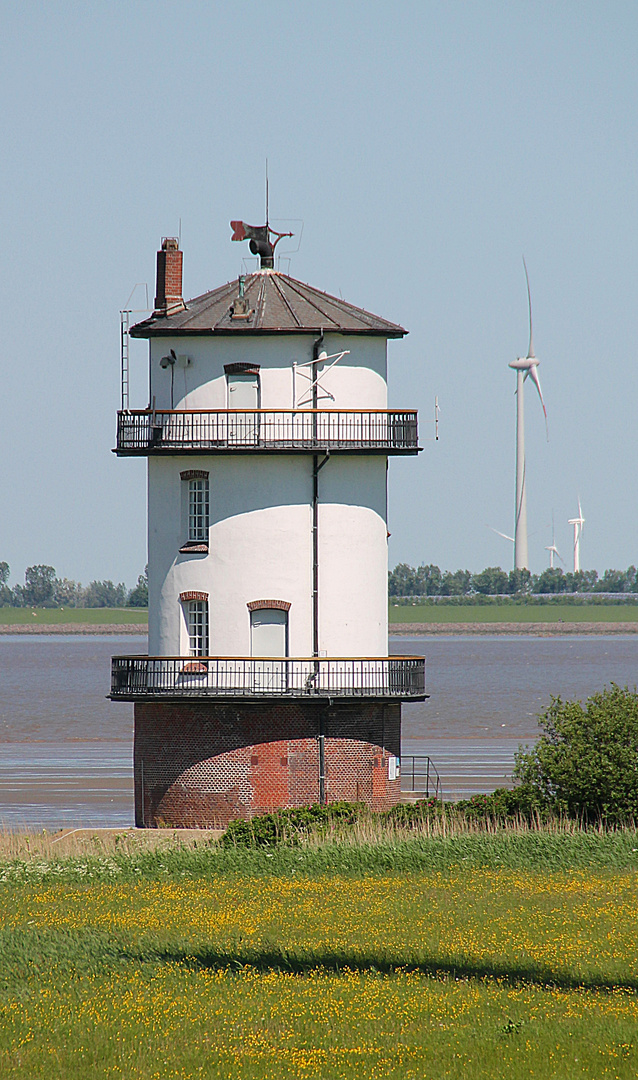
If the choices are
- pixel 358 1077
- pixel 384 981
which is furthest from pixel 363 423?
pixel 358 1077

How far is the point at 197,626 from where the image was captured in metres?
46.1

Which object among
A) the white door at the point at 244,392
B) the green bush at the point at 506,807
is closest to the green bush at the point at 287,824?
the green bush at the point at 506,807

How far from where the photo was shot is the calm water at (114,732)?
58.4 meters

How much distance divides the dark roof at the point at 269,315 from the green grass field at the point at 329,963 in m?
18.4

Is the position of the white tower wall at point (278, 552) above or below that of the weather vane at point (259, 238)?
below

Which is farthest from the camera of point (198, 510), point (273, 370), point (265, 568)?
point (198, 510)

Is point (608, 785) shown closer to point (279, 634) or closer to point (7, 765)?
point (279, 634)

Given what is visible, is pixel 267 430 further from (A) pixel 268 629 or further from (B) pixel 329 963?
(B) pixel 329 963

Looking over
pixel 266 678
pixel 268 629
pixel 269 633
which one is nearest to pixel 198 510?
pixel 268 629

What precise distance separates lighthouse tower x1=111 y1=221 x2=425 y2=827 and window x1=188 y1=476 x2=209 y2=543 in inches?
1.8

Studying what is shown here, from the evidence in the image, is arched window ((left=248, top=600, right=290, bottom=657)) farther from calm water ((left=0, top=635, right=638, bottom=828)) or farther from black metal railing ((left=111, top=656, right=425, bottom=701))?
calm water ((left=0, top=635, right=638, bottom=828))

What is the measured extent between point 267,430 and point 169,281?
7264 millimetres

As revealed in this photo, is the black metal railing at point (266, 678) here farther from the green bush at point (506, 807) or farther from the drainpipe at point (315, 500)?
the green bush at point (506, 807)

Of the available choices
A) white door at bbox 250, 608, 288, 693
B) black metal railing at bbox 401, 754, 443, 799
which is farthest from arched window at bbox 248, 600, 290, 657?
black metal railing at bbox 401, 754, 443, 799
